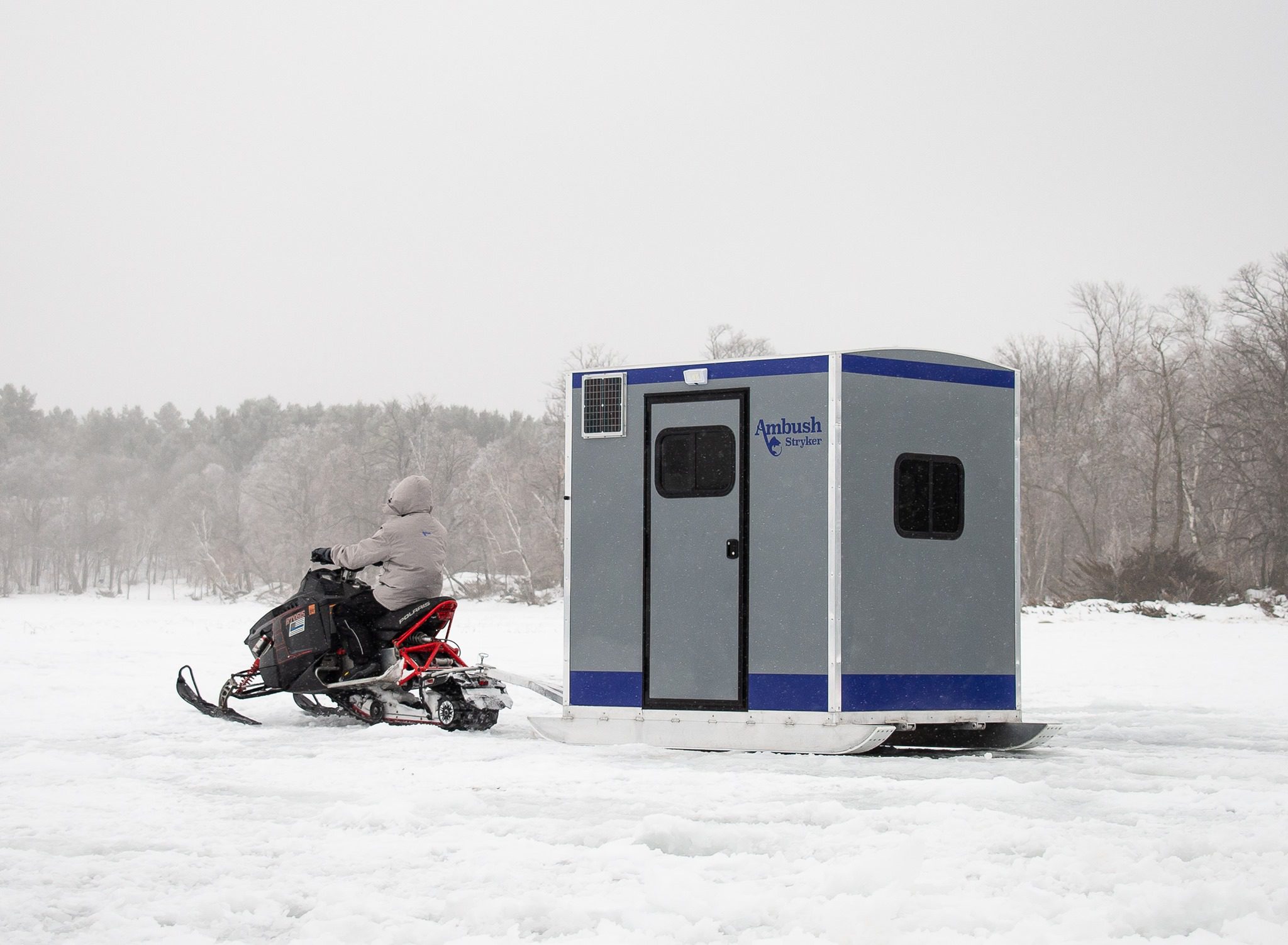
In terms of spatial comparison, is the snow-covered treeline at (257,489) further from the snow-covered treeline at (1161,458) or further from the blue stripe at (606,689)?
the blue stripe at (606,689)

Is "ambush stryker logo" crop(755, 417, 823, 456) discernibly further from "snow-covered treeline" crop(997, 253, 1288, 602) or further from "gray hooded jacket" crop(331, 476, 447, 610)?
"snow-covered treeline" crop(997, 253, 1288, 602)

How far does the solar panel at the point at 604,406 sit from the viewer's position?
25.8 feet

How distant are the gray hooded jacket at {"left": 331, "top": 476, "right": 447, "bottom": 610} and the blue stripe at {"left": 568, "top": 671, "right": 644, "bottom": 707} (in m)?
1.48

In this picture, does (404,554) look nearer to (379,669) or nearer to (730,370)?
(379,669)

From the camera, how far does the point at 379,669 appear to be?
8.69 meters

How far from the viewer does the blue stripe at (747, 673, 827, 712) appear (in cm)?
712

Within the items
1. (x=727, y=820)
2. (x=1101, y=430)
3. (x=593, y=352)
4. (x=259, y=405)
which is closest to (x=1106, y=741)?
(x=727, y=820)

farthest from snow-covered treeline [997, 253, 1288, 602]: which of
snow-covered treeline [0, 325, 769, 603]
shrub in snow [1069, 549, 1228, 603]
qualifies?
snow-covered treeline [0, 325, 769, 603]

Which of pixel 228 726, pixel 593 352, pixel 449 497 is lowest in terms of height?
pixel 228 726

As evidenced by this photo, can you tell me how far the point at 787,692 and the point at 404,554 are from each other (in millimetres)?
3013

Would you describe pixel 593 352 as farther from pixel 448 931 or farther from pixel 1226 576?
pixel 448 931

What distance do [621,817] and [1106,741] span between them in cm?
414

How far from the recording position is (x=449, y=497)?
169 ft

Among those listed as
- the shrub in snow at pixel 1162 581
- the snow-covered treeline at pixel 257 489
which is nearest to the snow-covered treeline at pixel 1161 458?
the shrub in snow at pixel 1162 581
